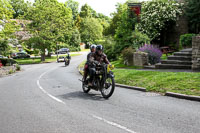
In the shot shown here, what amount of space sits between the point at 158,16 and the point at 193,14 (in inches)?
143

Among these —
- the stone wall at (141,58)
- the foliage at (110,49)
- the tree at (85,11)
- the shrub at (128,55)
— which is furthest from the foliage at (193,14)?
the tree at (85,11)

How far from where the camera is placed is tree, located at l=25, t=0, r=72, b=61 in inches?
1657

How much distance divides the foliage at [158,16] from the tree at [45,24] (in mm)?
21519

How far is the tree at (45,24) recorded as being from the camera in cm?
4209

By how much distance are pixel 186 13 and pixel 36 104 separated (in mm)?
21944

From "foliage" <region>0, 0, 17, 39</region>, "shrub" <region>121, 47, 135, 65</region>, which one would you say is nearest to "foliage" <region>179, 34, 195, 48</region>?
"shrub" <region>121, 47, 135, 65</region>

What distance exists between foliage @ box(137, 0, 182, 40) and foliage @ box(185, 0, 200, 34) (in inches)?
38.3

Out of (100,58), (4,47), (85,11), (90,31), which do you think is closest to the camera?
(100,58)

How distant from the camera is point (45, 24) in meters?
42.6

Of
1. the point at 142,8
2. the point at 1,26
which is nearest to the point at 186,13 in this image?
the point at 142,8

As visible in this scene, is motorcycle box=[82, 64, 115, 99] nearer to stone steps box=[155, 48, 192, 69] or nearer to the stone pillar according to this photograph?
the stone pillar

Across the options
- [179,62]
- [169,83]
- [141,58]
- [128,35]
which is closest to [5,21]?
[128,35]

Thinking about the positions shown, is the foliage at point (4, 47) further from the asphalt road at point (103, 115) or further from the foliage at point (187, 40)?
the asphalt road at point (103, 115)

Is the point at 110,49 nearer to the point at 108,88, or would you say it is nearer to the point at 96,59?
the point at 96,59
